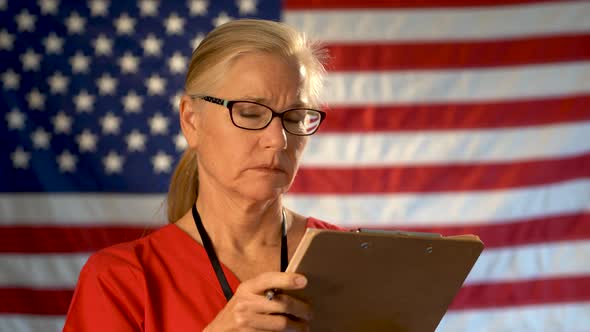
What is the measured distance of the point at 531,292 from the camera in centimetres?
274

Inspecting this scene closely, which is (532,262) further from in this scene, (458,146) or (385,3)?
(385,3)

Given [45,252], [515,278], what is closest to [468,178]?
[515,278]

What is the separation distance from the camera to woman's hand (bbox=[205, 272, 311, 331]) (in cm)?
108

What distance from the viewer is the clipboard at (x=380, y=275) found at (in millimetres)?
1080

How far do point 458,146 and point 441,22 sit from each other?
17.4 inches

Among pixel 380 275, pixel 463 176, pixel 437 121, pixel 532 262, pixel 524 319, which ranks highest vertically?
pixel 437 121

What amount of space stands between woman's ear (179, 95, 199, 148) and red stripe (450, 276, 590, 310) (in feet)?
5.09

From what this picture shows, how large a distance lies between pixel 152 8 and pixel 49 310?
1086 millimetres

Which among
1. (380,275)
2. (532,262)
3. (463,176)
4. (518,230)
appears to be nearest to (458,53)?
(463,176)

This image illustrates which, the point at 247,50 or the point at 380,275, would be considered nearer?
the point at 380,275

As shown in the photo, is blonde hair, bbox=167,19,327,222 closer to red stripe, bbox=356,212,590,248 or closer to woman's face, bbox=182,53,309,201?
woman's face, bbox=182,53,309,201

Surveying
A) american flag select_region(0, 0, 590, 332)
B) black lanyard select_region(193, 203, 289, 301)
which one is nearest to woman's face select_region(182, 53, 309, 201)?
black lanyard select_region(193, 203, 289, 301)

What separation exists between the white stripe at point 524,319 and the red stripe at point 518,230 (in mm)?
239

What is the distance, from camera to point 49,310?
2584 mm
